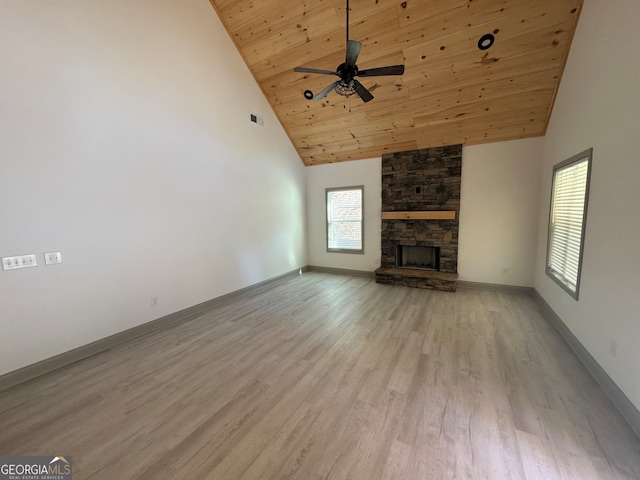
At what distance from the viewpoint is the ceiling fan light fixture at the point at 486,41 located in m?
2.93

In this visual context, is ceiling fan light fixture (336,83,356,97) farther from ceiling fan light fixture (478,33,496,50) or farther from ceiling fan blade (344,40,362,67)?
ceiling fan light fixture (478,33,496,50)

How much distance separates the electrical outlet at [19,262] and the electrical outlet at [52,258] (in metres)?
0.07

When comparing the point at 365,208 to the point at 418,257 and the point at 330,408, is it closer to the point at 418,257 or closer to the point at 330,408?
the point at 418,257

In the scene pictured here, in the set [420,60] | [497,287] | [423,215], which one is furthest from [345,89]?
[497,287]

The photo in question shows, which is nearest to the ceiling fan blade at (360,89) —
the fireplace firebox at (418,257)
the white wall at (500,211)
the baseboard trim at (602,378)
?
the white wall at (500,211)

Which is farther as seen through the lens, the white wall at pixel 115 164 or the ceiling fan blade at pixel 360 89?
the ceiling fan blade at pixel 360 89

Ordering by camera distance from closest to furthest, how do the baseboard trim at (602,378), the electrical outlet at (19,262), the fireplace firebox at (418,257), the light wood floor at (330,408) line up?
the light wood floor at (330,408)
the baseboard trim at (602,378)
the electrical outlet at (19,262)
the fireplace firebox at (418,257)

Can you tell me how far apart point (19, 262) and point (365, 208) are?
510 centimetres

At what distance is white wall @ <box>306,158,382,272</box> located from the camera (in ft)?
17.8

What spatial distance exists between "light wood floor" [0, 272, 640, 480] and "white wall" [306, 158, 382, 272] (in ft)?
8.57

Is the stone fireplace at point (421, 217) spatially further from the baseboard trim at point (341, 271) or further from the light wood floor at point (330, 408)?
the light wood floor at point (330, 408)

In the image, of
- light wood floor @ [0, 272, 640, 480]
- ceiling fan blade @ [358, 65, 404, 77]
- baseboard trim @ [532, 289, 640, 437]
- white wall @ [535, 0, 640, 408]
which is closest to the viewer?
light wood floor @ [0, 272, 640, 480]

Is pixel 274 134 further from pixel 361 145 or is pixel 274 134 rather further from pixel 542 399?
pixel 542 399

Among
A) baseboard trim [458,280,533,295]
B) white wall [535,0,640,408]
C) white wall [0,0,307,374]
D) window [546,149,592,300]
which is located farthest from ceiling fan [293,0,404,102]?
baseboard trim [458,280,533,295]
